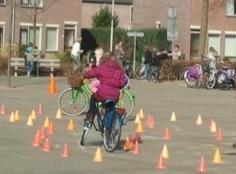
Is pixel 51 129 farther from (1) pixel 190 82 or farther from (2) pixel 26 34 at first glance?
(2) pixel 26 34

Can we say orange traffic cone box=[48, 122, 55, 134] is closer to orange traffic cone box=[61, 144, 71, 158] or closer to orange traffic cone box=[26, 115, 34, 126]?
orange traffic cone box=[26, 115, 34, 126]

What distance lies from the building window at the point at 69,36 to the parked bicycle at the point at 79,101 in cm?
3598

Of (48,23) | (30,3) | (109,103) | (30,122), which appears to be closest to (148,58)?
(30,3)

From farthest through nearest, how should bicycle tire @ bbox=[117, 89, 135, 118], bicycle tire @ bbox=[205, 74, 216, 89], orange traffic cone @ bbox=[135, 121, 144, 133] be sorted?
bicycle tire @ bbox=[205, 74, 216, 89]
bicycle tire @ bbox=[117, 89, 135, 118]
orange traffic cone @ bbox=[135, 121, 144, 133]

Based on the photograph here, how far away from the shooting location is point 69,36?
5569 cm

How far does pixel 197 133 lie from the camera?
16.6 m

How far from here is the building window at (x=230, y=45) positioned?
56.5 meters

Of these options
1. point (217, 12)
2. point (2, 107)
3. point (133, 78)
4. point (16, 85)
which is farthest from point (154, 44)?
point (2, 107)

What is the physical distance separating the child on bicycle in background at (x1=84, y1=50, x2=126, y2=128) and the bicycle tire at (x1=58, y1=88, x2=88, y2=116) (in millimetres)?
4879

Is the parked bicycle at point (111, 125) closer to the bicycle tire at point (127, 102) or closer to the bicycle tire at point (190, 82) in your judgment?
the bicycle tire at point (127, 102)

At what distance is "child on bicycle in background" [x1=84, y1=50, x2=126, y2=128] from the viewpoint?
13.2m

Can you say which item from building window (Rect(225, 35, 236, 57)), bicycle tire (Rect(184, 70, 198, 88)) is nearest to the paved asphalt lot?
bicycle tire (Rect(184, 70, 198, 88))

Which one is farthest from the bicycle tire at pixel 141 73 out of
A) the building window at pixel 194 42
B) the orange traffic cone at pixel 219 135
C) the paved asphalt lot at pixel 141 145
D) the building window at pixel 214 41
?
the orange traffic cone at pixel 219 135

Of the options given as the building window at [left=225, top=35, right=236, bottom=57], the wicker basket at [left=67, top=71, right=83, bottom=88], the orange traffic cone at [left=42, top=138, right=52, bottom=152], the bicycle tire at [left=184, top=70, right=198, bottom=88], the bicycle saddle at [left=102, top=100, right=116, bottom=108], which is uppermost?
the building window at [left=225, top=35, right=236, bottom=57]
